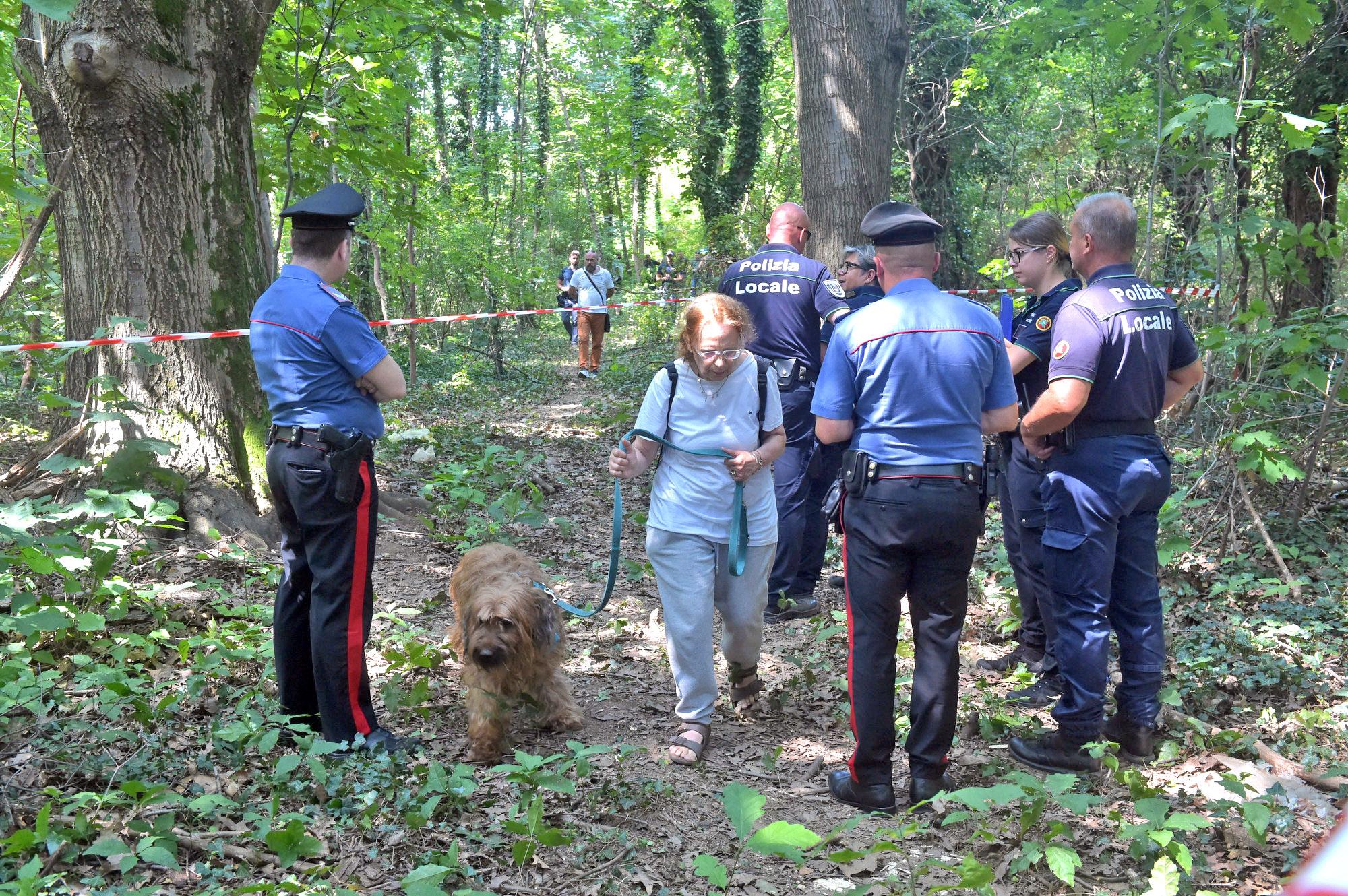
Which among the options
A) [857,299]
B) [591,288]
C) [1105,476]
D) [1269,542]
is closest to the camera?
[1105,476]

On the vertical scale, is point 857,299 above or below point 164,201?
below

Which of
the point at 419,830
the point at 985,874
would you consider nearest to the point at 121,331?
the point at 419,830

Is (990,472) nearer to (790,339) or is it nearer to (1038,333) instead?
(1038,333)

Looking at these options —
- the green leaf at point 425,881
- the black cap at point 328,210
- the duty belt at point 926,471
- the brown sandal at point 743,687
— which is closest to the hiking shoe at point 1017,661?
the brown sandal at point 743,687

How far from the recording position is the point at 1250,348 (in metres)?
5.70

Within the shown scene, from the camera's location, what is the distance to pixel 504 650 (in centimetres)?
419

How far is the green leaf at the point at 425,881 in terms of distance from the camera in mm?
2717

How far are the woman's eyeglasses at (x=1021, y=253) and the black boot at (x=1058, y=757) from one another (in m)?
2.29

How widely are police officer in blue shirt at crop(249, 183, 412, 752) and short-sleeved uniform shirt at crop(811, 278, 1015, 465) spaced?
6.10 feet

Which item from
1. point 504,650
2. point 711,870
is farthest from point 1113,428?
point 504,650

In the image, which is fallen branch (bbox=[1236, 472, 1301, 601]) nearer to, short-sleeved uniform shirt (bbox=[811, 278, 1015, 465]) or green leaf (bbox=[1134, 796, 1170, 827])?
green leaf (bbox=[1134, 796, 1170, 827])

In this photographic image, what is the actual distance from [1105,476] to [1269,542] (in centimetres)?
274

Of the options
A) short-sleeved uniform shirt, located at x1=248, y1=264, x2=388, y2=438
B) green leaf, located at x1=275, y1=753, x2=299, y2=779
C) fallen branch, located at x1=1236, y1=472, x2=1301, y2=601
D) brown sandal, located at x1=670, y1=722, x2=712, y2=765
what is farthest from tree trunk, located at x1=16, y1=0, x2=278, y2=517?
fallen branch, located at x1=1236, y1=472, x2=1301, y2=601

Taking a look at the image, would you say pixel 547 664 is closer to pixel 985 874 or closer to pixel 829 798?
pixel 829 798
